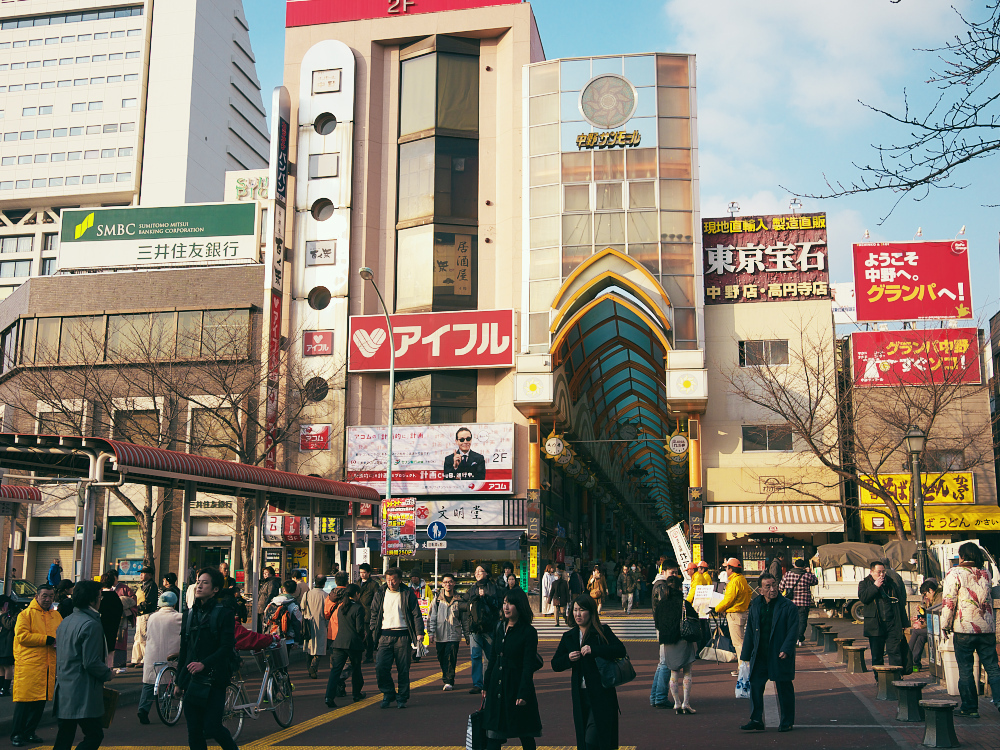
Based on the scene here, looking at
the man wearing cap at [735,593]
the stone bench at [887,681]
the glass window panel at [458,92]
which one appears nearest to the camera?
the stone bench at [887,681]

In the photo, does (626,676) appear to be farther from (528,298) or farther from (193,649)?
(528,298)

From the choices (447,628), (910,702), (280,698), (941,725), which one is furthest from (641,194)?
(941,725)

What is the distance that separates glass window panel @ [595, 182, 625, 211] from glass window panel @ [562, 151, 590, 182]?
65 cm

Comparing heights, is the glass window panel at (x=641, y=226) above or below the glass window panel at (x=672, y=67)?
below

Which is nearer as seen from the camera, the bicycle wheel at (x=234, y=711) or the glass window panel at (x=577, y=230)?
the bicycle wheel at (x=234, y=711)

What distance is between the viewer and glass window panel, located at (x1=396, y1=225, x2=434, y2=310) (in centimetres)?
3781

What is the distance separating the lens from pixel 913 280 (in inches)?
1436

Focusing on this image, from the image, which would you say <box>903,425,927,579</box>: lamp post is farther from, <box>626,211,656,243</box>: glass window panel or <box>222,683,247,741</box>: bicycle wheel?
<box>626,211,656,243</box>: glass window panel

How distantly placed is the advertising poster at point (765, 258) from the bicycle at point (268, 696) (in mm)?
27962

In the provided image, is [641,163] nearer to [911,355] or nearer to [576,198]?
[576,198]

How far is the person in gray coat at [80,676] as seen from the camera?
26.2 feet

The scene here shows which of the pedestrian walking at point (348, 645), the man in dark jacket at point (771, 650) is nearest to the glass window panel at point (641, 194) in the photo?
the pedestrian walking at point (348, 645)

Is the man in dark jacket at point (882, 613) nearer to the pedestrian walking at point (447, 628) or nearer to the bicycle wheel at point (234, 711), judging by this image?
Result: the pedestrian walking at point (447, 628)

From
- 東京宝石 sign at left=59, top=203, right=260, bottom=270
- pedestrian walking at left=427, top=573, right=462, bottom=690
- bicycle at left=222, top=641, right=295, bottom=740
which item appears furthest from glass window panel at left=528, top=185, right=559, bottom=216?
bicycle at left=222, top=641, right=295, bottom=740
